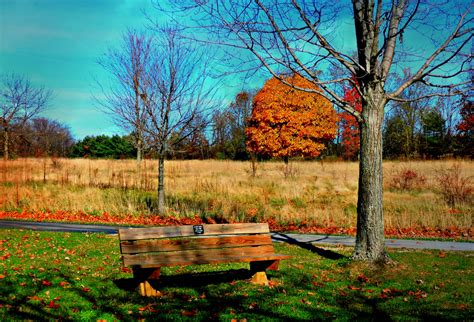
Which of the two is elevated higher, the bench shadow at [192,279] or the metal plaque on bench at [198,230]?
the metal plaque on bench at [198,230]

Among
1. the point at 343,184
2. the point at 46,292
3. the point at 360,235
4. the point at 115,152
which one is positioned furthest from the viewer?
the point at 115,152

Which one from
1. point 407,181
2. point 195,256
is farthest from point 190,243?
point 407,181

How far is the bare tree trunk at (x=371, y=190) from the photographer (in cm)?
836

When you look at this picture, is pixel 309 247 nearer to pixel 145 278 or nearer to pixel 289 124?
pixel 145 278

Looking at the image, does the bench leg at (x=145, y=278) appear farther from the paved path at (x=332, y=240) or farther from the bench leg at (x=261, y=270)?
the paved path at (x=332, y=240)

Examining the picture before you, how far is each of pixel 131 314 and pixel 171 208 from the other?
1337 cm

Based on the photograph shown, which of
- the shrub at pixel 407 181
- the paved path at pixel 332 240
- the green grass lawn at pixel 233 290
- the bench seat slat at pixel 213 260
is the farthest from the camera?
the shrub at pixel 407 181

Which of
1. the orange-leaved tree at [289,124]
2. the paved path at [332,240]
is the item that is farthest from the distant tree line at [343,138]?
the paved path at [332,240]

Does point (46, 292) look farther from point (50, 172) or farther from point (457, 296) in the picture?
point (50, 172)

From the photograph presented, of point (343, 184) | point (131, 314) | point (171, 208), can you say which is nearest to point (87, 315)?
point (131, 314)

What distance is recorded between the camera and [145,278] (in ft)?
19.9

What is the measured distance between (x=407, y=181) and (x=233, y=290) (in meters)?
20.7

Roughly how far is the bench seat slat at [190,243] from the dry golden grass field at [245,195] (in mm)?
9743

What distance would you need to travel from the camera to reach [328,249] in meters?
11.0
